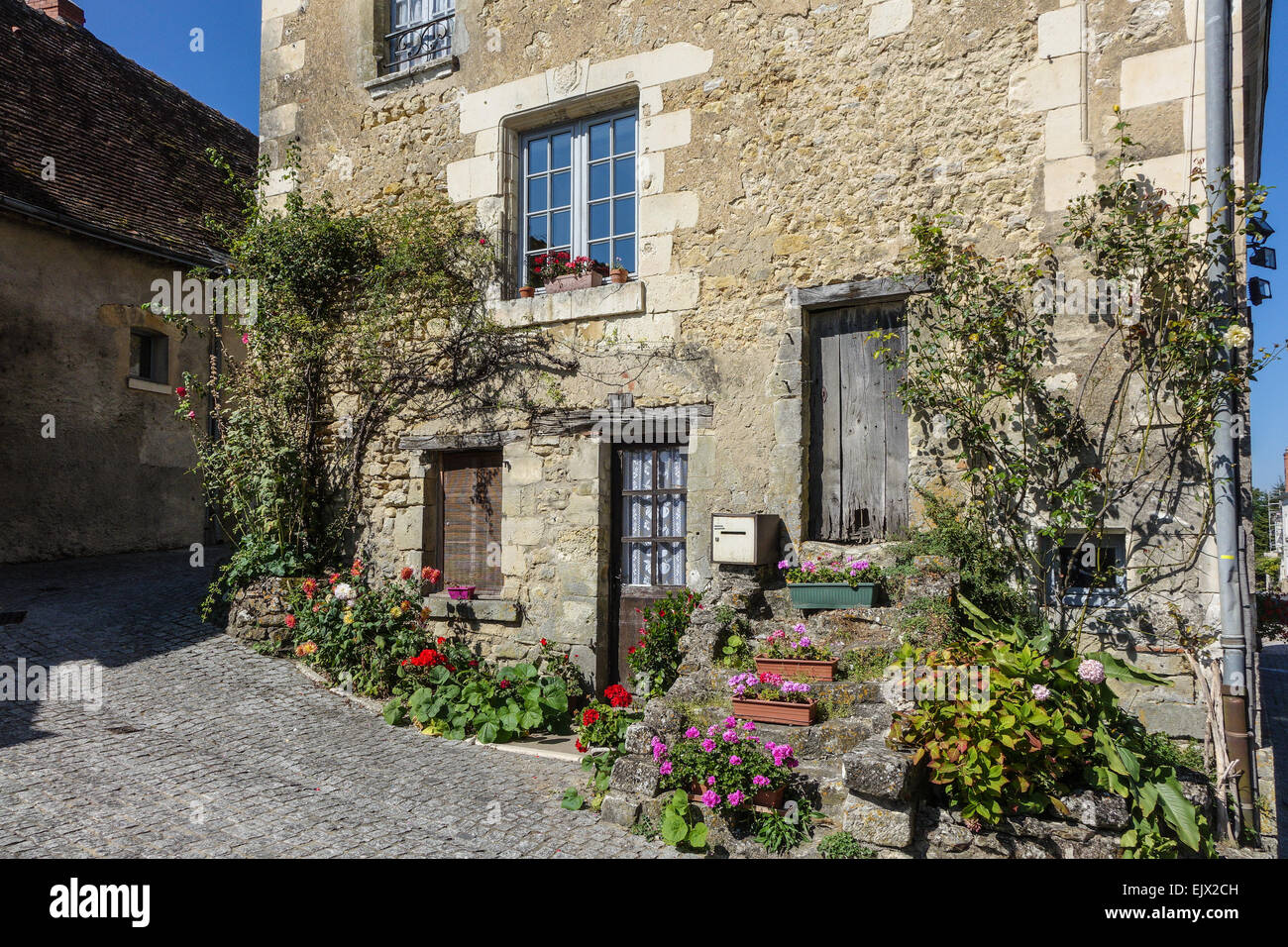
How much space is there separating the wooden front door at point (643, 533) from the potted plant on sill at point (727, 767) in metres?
2.26

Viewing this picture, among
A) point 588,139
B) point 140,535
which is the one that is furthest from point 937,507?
point 140,535

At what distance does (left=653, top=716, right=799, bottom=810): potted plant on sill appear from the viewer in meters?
4.02

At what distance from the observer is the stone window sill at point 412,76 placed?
763 cm

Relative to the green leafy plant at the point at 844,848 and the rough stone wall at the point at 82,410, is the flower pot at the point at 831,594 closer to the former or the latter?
the green leafy plant at the point at 844,848

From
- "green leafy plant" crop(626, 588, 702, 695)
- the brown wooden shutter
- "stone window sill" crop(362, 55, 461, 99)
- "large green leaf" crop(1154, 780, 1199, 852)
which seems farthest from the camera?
"stone window sill" crop(362, 55, 461, 99)

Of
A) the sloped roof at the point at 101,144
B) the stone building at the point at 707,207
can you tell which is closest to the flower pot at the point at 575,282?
the stone building at the point at 707,207

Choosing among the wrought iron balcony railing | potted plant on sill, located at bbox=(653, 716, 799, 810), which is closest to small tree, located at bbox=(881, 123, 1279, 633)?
potted plant on sill, located at bbox=(653, 716, 799, 810)

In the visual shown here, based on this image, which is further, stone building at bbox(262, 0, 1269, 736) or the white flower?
stone building at bbox(262, 0, 1269, 736)

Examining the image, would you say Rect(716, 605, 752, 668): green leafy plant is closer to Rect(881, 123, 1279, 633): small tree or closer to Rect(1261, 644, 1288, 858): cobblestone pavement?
Rect(881, 123, 1279, 633): small tree

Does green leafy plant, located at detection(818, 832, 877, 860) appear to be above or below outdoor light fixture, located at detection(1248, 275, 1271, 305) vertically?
below

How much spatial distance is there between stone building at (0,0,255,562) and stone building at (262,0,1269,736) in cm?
370

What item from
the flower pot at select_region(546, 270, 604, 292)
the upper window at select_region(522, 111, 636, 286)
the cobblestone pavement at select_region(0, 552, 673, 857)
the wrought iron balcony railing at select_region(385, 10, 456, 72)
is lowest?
the cobblestone pavement at select_region(0, 552, 673, 857)

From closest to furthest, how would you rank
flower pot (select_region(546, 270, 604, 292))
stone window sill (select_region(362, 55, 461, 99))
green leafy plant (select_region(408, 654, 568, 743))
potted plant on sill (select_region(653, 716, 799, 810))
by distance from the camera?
potted plant on sill (select_region(653, 716, 799, 810)), green leafy plant (select_region(408, 654, 568, 743)), flower pot (select_region(546, 270, 604, 292)), stone window sill (select_region(362, 55, 461, 99))
